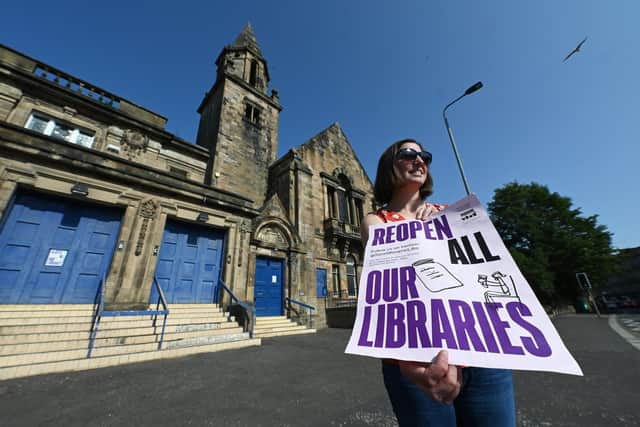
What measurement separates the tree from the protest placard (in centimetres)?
2418

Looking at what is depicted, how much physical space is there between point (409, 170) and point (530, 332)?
111 centimetres

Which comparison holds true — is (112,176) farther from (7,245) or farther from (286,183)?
(286,183)

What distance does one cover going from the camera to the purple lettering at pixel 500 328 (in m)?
0.90

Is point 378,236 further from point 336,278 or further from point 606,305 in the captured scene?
point 606,305

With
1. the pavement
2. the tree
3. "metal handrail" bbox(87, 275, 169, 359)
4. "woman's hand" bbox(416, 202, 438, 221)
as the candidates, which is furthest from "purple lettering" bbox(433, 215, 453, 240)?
the tree

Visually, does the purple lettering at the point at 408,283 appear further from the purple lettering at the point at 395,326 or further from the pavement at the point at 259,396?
the pavement at the point at 259,396

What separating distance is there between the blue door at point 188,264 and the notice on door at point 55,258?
2.28m

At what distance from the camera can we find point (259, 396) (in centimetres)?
320

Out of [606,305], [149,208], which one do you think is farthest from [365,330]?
[606,305]

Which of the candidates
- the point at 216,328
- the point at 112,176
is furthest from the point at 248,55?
the point at 216,328

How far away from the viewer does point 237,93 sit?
16188mm

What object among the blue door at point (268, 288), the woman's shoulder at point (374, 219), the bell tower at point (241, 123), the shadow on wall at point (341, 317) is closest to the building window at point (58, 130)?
the bell tower at point (241, 123)

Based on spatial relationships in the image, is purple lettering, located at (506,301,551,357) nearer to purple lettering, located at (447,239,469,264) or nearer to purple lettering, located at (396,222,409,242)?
purple lettering, located at (447,239,469,264)

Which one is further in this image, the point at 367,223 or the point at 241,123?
the point at 241,123
